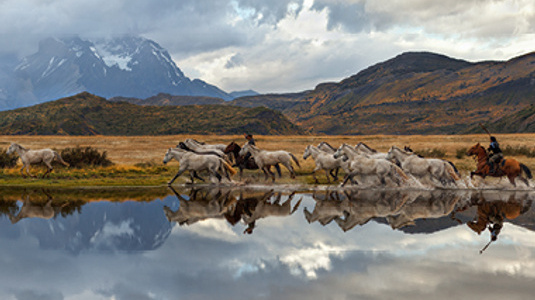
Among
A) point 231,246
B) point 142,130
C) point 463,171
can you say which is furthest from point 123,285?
point 142,130

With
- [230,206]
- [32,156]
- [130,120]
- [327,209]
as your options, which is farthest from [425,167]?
[130,120]

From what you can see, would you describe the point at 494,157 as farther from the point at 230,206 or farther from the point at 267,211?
the point at 230,206

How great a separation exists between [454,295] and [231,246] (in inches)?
197

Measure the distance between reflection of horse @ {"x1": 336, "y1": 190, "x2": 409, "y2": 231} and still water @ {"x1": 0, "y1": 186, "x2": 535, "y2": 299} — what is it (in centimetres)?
6

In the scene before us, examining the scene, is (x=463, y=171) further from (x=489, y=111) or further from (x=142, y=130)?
(x=489, y=111)

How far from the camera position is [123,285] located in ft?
24.4

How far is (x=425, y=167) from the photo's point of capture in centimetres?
1875

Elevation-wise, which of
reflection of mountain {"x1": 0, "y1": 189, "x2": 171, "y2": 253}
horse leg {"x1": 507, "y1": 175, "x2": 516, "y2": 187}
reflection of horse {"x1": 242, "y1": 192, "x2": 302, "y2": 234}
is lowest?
horse leg {"x1": 507, "y1": 175, "x2": 516, "y2": 187}

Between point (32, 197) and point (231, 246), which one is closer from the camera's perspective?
point (231, 246)

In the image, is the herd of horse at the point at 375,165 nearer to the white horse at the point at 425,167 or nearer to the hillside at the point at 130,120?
the white horse at the point at 425,167

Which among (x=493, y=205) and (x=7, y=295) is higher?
(x=7, y=295)

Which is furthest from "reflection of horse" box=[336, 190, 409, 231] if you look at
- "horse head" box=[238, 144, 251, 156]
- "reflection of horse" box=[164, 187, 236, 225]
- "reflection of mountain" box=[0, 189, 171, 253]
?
"horse head" box=[238, 144, 251, 156]

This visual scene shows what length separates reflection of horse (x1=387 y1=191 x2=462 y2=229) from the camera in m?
12.6

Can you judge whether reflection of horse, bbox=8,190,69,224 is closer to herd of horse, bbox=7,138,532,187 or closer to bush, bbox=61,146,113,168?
herd of horse, bbox=7,138,532,187
